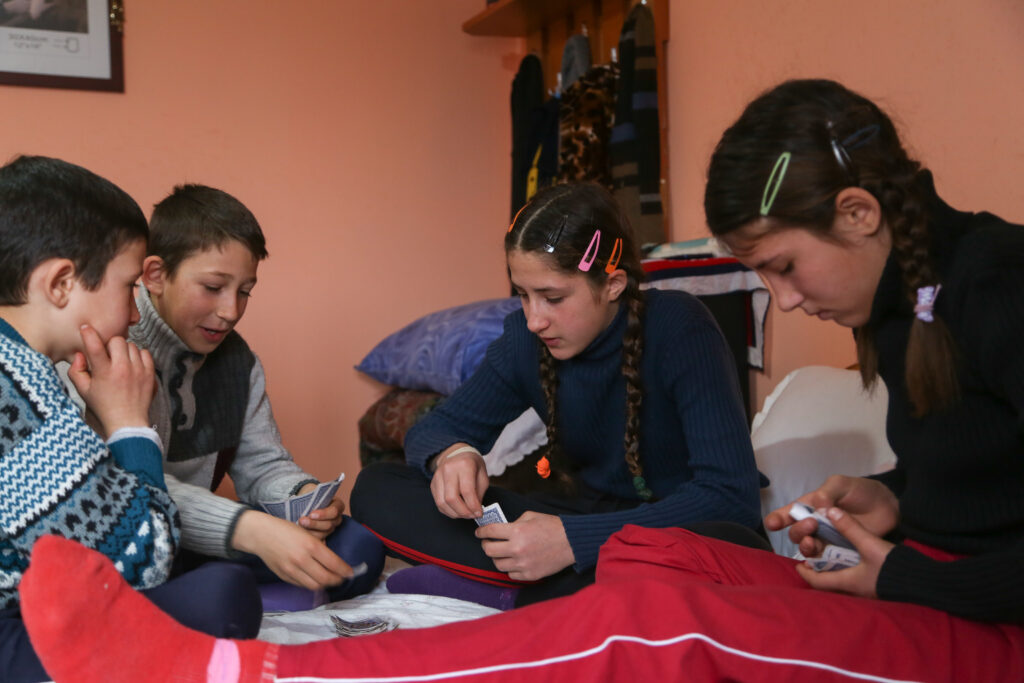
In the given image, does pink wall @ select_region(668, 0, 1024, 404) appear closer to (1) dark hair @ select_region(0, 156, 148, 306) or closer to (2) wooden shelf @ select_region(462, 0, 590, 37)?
(2) wooden shelf @ select_region(462, 0, 590, 37)

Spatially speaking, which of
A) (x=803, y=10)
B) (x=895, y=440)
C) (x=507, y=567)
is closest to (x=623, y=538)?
(x=507, y=567)

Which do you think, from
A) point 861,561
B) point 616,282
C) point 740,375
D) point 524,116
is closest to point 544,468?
point 616,282

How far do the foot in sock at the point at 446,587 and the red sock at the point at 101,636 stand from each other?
26.1 inches

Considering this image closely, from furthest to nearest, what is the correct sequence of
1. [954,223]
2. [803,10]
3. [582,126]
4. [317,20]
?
[317,20]
[582,126]
[803,10]
[954,223]

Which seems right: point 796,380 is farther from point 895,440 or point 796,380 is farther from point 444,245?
point 444,245

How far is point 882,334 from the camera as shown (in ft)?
3.72

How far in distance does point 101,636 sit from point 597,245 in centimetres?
94

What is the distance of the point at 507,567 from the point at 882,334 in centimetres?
65

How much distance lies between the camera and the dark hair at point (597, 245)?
58.7 inches

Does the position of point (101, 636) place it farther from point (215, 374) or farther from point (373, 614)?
point (215, 374)

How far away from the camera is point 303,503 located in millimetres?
1491

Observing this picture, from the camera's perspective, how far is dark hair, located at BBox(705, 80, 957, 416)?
3.33 feet

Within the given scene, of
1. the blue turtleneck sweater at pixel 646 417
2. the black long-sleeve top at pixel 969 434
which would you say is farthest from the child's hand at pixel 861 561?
the blue turtleneck sweater at pixel 646 417

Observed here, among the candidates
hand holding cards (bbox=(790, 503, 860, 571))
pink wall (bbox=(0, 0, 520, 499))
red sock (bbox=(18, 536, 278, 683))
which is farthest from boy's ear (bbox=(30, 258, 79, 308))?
pink wall (bbox=(0, 0, 520, 499))
